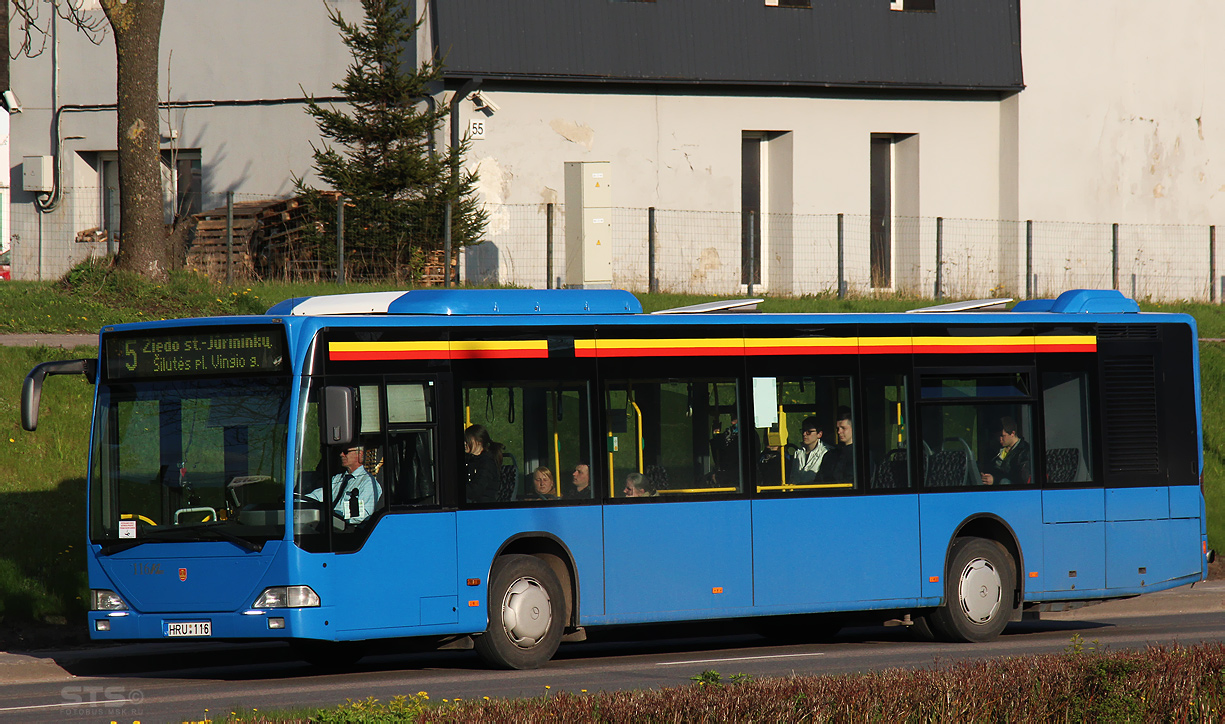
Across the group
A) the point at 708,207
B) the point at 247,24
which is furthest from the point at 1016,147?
the point at 247,24

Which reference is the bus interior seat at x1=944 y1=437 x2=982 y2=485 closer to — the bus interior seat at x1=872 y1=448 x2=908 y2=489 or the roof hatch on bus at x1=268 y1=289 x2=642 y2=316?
the bus interior seat at x1=872 y1=448 x2=908 y2=489

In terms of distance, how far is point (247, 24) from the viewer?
3047 centimetres

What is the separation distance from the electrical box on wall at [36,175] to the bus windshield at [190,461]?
22.5 m

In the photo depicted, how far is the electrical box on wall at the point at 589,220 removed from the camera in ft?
81.4

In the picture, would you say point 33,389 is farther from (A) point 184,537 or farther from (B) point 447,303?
(B) point 447,303

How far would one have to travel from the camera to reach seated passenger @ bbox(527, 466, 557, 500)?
1156 centimetres

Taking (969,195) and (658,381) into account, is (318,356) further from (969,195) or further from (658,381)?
(969,195)

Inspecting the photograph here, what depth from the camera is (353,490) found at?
1076 centimetres

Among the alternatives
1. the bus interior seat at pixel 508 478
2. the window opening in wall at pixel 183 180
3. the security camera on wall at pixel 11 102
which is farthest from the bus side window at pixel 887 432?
the security camera on wall at pixel 11 102

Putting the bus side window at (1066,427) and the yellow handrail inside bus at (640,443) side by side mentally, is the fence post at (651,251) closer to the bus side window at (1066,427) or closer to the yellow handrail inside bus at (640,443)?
the bus side window at (1066,427)

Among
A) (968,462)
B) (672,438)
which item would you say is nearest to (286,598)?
→ (672,438)

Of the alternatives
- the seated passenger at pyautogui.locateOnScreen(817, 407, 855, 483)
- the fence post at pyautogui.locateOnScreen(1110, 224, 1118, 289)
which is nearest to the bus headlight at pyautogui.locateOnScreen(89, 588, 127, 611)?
the seated passenger at pyautogui.locateOnScreen(817, 407, 855, 483)

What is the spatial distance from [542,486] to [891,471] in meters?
3.30

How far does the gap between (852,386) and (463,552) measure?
3.86 meters
